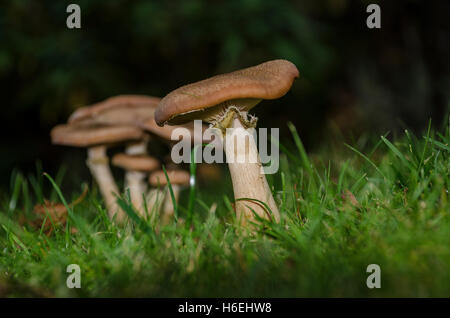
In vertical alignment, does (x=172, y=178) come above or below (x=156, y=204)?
above

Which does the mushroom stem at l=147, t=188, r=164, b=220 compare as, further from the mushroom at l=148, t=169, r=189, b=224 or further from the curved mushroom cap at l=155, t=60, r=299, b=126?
the curved mushroom cap at l=155, t=60, r=299, b=126

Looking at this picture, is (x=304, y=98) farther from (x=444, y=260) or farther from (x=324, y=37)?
(x=444, y=260)

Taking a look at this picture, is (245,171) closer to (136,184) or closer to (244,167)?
(244,167)

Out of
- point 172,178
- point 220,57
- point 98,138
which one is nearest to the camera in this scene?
point 98,138

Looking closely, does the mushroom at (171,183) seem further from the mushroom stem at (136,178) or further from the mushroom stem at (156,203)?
the mushroom stem at (136,178)

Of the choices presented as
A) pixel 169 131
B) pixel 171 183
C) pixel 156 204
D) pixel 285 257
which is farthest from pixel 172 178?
pixel 285 257

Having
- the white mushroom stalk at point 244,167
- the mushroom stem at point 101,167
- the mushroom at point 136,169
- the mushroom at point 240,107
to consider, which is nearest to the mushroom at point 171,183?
the mushroom at point 136,169

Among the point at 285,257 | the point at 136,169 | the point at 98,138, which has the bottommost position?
the point at 285,257
